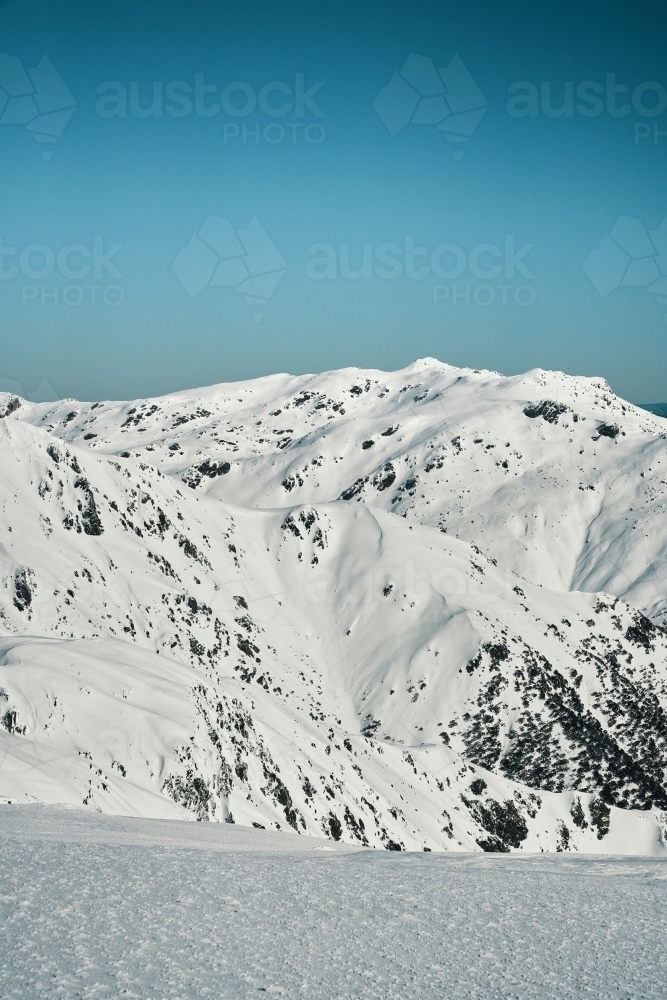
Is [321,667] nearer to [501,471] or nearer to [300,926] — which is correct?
[300,926]

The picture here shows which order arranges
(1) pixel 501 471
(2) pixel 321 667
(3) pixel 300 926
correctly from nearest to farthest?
1. (3) pixel 300 926
2. (2) pixel 321 667
3. (1) pixel 501 471

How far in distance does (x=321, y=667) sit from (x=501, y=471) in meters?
83.9

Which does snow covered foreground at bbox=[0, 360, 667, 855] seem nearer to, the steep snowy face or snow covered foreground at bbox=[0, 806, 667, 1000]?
the steep snowy face

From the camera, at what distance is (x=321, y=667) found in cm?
8144

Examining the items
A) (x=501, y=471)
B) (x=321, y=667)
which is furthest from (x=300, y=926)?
(x=501, y=471)

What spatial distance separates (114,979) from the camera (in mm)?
9352

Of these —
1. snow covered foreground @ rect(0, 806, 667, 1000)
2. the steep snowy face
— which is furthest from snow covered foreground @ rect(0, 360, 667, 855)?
snow covered foreground @ rect(0, 806, 667, 1000)

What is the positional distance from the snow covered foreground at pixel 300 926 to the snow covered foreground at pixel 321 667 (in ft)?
31.5

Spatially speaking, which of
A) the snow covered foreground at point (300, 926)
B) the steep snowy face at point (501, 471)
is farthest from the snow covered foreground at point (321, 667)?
the snow covered foreground at point (300, 926)

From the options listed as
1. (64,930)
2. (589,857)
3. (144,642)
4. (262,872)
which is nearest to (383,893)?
(262,872)

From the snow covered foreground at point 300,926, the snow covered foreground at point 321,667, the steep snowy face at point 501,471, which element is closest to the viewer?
the snow covered foreground at point 300,926

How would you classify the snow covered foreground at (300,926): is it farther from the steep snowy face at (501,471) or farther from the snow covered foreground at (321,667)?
the steep snowy face at (501,471)

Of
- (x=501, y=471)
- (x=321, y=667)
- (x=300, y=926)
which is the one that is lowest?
(x=321, y=667)

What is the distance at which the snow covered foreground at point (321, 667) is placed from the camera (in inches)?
1348
